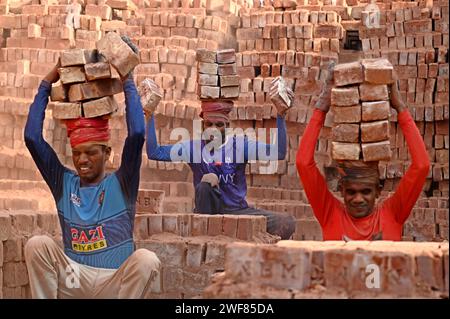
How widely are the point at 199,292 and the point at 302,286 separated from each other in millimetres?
2385

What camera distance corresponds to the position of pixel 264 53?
612 inches

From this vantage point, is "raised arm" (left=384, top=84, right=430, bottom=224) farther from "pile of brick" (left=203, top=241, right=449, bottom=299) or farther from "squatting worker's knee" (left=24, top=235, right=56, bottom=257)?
"squatting worker's knee" (left=24, top=235, right=56, bottom=257)

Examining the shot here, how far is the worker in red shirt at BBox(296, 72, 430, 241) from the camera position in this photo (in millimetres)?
5984

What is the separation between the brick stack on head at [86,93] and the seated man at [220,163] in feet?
7.87

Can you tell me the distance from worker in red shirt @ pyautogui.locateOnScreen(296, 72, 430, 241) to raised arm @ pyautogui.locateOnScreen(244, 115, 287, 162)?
206 cm

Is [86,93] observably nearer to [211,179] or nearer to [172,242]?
[172,242]

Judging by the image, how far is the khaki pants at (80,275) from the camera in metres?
5.38

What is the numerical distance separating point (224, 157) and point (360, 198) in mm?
2957

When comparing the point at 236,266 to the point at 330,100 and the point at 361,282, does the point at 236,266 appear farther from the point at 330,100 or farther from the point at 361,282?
the point at 330,100

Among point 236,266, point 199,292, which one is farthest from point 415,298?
point 199,292

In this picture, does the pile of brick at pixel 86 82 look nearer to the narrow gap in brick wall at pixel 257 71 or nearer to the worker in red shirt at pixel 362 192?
the worker in red shirt at pixel 362 192

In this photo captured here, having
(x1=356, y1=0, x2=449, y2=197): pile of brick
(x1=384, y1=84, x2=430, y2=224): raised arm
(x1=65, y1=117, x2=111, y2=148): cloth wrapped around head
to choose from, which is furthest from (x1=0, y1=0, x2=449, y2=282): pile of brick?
(x1=65, y1=117, x2=111, y2=148): cloth wrapped around head

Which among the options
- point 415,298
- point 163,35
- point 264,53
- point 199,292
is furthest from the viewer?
point 163,35

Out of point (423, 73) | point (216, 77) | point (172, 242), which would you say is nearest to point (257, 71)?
point (423, 73)
